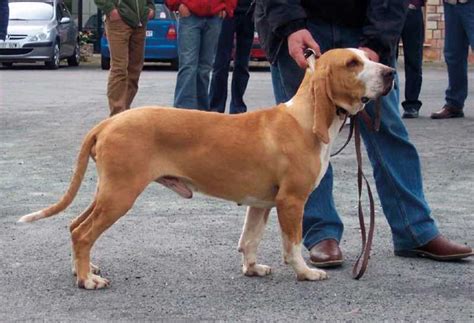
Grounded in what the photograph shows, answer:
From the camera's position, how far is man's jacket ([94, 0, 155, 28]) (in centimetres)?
1141

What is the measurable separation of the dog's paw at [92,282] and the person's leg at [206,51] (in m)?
6.33

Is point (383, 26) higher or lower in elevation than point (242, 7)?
higher

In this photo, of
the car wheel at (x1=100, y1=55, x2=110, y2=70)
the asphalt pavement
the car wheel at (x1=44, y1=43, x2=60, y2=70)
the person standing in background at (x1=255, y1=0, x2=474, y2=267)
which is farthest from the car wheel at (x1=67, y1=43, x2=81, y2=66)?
the person standing in background at (x1=255, y1=0, x2=474, y2=267)

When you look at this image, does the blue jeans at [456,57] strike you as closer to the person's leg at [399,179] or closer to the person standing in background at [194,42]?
the person standing in background at [194,42]

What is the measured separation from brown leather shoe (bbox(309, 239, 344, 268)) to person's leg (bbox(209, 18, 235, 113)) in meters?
6.72

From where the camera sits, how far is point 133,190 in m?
4.99

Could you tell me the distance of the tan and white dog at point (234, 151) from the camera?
197 inches

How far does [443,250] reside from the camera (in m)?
5.64

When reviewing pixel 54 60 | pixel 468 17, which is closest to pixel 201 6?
pixel 468 17

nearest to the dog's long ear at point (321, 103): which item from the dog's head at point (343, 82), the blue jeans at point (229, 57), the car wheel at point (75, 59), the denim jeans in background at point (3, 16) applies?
the dog's head at point (343, 82)

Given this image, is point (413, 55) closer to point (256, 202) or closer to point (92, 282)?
point (256, 202)

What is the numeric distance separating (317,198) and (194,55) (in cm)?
556

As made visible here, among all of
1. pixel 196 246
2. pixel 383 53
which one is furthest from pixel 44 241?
pixel 383 53

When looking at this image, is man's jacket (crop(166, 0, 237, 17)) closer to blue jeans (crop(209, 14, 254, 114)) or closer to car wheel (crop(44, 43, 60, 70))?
blue jeans (crop(209, 14, 254, 114))
